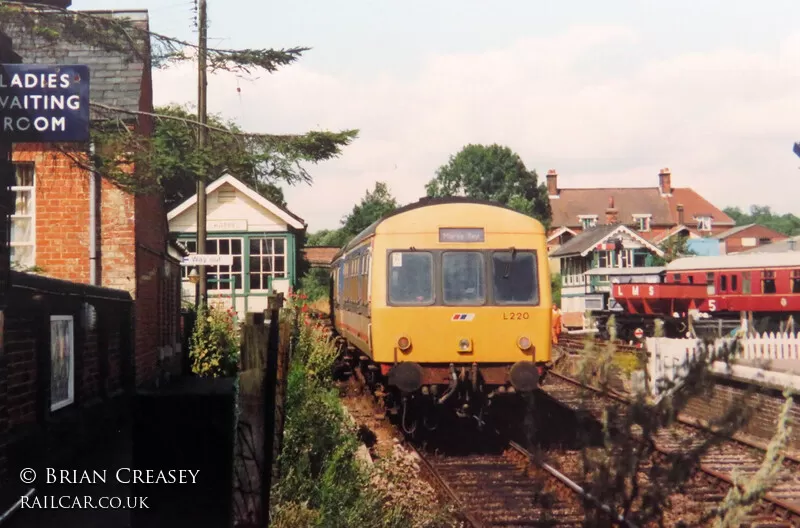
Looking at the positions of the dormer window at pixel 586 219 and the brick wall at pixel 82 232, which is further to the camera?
the dormer window at pixel 586 219

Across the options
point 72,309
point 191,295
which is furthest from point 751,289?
point 72,309

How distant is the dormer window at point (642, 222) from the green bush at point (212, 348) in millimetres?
65516

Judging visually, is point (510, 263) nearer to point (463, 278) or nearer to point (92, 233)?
point (463, 278)

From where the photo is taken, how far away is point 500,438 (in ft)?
40.2

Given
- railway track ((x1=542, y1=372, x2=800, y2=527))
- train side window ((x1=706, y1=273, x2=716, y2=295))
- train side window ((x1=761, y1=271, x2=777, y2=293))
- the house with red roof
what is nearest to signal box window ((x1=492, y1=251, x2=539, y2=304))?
→ railway track ((x1=542, y1=372, x2=800, y2=527))

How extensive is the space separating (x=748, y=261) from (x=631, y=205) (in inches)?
A: 2058

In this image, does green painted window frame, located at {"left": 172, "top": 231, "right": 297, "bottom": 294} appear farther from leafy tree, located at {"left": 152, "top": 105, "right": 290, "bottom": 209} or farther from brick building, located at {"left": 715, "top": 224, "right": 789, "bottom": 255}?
brick building, located at {"left": 715, "top": 224, "right": 789, "bottom": 255}

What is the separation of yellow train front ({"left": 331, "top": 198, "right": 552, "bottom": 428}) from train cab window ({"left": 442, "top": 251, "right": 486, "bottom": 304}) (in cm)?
1

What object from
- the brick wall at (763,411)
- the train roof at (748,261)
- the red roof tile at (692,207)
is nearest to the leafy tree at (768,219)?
the red roof tile at (692,207)

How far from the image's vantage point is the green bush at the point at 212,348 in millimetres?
14484

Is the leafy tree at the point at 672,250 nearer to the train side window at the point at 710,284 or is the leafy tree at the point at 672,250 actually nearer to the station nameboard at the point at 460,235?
the train side window at the point at 710,284

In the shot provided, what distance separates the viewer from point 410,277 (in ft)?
37.2

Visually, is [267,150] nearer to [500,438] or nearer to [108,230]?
[108,230]

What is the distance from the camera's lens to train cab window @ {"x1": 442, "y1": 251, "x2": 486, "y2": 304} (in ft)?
37.1
